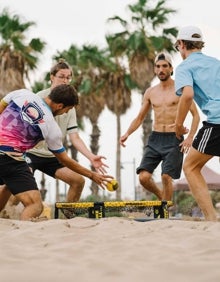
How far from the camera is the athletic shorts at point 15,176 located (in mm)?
6331

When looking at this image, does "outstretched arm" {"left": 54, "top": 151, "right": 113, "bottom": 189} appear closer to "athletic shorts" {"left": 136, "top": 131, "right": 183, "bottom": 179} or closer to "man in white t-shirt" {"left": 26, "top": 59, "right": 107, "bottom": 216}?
"man in white t-shirt" {"left": 26, "top": 59, "right": 107, "bottom": 216}

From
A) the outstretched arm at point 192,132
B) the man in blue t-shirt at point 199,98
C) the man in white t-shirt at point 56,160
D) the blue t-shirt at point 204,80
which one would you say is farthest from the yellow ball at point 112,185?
the outstretched arm at point 192,132

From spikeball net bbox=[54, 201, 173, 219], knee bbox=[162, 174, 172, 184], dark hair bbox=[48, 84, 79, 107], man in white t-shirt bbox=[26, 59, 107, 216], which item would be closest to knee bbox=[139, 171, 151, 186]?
knee bbox=[162, 174, 172, 184]

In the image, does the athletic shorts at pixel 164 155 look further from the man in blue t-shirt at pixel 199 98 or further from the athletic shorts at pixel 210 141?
the athletic shorts at pixel 210 141

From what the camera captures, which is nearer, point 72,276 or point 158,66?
point 72,276

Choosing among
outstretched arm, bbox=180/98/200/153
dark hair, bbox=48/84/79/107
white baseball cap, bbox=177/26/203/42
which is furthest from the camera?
outstretched arm, bbox=180/98/200/153

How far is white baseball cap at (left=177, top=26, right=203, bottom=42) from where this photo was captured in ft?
21.2

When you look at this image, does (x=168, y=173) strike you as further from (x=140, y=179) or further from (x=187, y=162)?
(x=187, y=162)

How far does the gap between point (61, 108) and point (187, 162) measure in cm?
136

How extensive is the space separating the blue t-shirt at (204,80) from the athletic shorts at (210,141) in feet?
0.25

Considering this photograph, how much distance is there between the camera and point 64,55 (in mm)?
39031

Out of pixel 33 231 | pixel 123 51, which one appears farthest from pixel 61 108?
pixel 123 51

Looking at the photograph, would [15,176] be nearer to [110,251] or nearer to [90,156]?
[90,156]

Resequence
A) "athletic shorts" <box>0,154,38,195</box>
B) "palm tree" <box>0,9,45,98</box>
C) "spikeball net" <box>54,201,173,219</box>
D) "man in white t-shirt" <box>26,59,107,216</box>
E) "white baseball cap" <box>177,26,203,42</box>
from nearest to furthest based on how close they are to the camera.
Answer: "athletic shorts" <box>0,154,38,195</box>, "white baseball cap" <box>177,26,203,42</box>, "spikeball net" <box>54,201,173,219</box>, "man in white t-shirt" <box>26,59,107,216</box>, "palm tree" <box>0,9,45,98</box>
